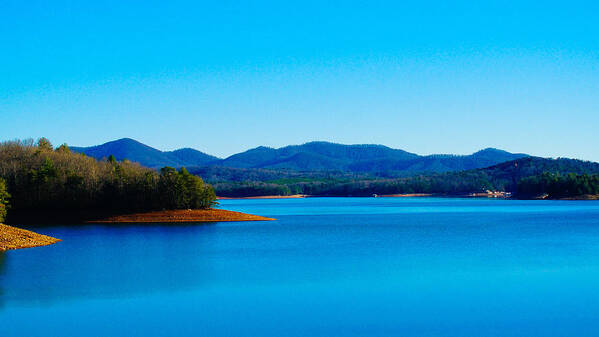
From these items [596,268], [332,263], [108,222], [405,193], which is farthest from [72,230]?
[405,193]

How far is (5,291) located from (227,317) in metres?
8.20

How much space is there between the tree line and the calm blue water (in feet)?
80.6

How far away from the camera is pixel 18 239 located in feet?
111

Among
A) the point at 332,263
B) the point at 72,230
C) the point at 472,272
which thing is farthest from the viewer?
the point at 72,230

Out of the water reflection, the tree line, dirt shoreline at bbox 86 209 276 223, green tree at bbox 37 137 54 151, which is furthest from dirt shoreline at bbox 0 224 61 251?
green tree at bbox 37 137 54 151

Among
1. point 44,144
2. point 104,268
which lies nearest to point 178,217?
point 44,144

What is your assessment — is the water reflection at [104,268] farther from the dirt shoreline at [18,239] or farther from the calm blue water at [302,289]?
the dirt shoreline at [18,239]

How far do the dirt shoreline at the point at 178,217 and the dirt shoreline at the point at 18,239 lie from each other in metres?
22.0

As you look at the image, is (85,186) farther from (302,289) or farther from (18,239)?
(302,289)

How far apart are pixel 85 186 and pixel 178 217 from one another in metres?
9.78

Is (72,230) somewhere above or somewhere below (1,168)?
below

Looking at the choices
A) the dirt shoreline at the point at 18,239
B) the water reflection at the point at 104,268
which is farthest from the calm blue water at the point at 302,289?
the dirt shoreline at the point at 18,239

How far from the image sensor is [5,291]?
2008 centimetres

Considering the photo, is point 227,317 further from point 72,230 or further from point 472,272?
point 72,230
